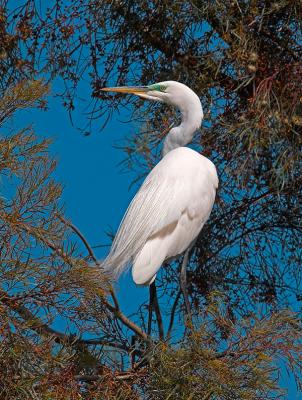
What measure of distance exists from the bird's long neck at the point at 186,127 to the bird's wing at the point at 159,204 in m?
0.07

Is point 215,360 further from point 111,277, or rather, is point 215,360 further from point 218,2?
point 218,2

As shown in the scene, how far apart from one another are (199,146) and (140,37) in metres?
0.32

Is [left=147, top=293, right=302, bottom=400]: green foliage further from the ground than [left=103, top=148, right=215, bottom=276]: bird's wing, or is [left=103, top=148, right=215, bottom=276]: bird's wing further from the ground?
[left=103, top=148, right=215, bottom=276]: bird's wing

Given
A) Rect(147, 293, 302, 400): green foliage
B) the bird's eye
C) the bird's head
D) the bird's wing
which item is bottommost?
Rect(147, 293, 302, 400): green foliage

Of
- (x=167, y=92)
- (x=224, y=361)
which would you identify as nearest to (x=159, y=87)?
(x=167, y=92)

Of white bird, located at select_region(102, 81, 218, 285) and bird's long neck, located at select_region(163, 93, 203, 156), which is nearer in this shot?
white bird, located at select_region(102, 81, 218, 285)

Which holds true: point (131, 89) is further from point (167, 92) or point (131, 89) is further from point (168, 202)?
point (168, 202)

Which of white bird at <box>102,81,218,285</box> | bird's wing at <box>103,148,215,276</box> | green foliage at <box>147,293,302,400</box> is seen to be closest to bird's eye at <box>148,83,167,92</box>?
white bird at <box>102,81,218,285</box>

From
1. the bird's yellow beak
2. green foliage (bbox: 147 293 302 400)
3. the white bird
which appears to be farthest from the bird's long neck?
green foliage (bbox: 147 293 302 400)

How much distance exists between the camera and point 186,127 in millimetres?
2645

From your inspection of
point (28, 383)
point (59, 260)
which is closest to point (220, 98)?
point (59, 260)

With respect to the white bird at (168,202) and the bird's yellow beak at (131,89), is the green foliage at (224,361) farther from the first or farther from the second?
the bird's yellow beak at (131,89)

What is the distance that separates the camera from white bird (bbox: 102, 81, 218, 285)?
2385 millimetres

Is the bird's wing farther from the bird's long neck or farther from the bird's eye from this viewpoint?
the bird's eye
